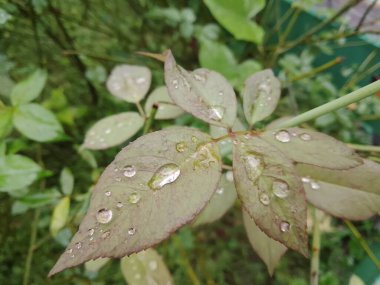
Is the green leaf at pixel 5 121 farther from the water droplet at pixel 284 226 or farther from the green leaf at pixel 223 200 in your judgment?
the water droplet at pixel 284 226

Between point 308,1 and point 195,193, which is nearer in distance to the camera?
point 195,193

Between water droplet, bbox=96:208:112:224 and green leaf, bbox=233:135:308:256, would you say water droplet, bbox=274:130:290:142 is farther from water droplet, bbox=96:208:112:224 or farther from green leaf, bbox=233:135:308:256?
water droplet, bbox=96:208:112:224

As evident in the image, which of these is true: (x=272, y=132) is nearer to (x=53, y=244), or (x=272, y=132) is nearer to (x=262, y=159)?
(x=262, y=159)

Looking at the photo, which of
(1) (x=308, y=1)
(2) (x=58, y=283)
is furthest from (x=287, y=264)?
(1) (x=308, y=1)

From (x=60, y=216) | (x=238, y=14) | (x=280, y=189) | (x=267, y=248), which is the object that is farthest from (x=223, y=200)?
(x=238, y=14)

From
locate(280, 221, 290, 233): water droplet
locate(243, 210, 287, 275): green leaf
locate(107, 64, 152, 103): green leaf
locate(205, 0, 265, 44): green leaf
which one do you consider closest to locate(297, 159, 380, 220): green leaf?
locate(243, 210, 287, 275): green leaf

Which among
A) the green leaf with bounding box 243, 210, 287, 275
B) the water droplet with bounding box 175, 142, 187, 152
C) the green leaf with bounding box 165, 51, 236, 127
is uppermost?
the green leaf with bounding box 165, 51, 236, 127
